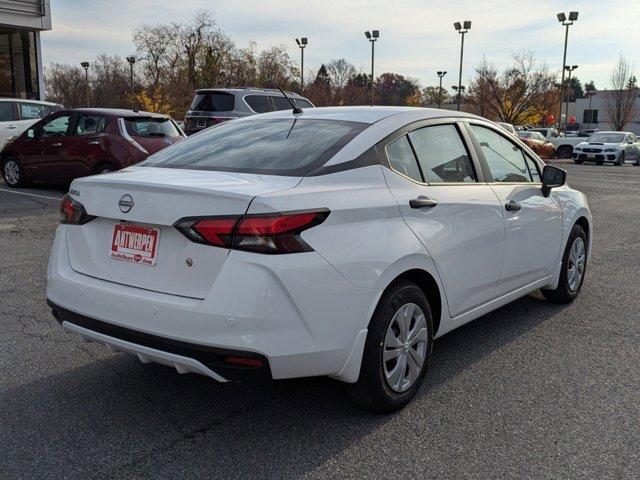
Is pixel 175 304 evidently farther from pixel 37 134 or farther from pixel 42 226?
pixel 37 134

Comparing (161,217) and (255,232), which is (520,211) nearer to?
(255,232)

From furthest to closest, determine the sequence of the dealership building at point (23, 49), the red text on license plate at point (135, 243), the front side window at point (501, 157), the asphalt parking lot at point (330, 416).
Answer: the dealership building at point (23, 49)
the front side window at point (501, 157)
the red text on license plate at point (135, 243)
the asphalt parking lot at point (330, 416)

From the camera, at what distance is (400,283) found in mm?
3309

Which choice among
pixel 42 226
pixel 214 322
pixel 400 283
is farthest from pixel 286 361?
pixel 42 226

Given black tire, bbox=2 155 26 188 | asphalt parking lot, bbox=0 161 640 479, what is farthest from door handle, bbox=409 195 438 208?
black tire, bbox=2 155 26 188

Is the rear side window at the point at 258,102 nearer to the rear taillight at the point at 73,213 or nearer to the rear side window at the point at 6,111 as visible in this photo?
the rear side window at the point at 6,111

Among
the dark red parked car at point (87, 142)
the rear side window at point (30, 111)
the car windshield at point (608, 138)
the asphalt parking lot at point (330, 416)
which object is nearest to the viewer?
the asphalt parking lot at point (330, 416)

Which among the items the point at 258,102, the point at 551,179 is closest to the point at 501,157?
the point at 551,179

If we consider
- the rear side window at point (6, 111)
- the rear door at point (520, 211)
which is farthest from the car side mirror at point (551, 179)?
the rear side window at point (6, 111)

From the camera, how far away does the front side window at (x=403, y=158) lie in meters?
3.55

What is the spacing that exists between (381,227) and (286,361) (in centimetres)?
83

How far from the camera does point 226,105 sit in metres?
15.0

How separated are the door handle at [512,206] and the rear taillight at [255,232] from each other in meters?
1.95

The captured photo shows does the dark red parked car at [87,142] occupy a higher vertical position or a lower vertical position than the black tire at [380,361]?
higher
